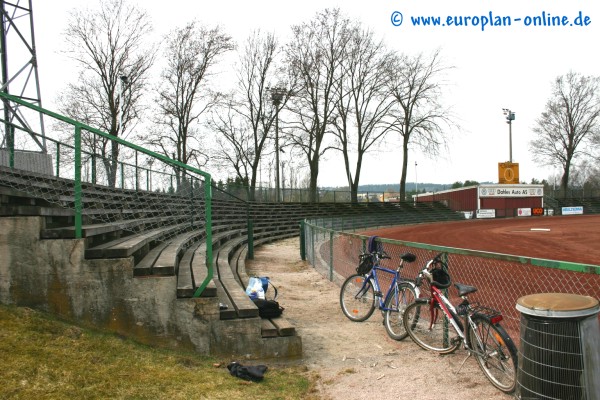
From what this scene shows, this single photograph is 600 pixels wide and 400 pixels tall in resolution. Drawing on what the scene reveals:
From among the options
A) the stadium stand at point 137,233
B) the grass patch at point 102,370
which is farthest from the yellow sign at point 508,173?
the grass patch at point 102,370

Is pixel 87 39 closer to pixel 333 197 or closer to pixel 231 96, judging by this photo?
pixel 231 96

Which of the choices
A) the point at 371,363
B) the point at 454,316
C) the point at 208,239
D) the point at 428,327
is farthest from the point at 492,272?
the point at 208,239

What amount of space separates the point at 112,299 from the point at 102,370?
1.08 metres

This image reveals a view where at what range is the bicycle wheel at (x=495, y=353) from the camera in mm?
4086

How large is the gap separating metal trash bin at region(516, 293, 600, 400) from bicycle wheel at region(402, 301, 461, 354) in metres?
2.05

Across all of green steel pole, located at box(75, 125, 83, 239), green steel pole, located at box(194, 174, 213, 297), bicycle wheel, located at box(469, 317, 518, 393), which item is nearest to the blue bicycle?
bicycle wheel, located at box(469, 317, 518, 393)

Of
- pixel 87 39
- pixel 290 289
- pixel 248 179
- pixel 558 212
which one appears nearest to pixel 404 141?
pixel 248 179

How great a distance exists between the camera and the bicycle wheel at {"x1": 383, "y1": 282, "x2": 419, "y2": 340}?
6086 mm

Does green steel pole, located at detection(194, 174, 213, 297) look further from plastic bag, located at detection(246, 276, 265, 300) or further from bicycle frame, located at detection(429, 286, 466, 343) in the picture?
bicycle frame, located at detection(429, 286, 466, 343)

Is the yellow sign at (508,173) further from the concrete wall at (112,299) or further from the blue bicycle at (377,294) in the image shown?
the concrete wall at (112,299)

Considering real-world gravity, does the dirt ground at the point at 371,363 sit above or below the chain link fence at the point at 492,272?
below

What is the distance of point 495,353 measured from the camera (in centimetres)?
429

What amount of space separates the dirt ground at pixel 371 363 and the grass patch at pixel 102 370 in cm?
36

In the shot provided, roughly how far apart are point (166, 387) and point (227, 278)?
11.3ft
